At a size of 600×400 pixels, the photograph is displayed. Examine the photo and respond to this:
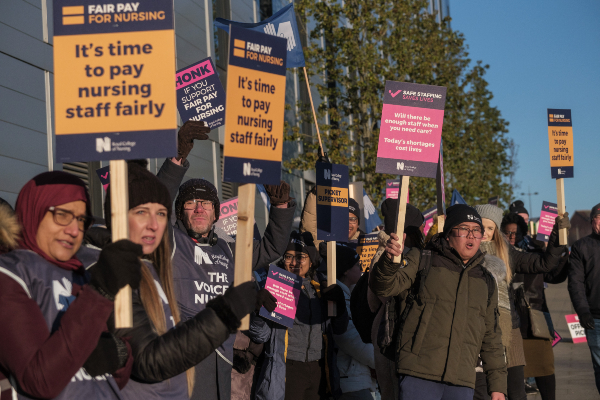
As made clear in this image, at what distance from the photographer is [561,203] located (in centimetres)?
681

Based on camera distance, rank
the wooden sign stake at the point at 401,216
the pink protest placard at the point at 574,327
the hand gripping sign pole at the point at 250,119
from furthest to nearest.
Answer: the pink protest placard at the point at 574,327, the wooden sign stake at the point at 401,216, the hand gripping sign pole at the point at 250,119

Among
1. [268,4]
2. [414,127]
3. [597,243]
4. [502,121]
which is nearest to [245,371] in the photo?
[414,127]

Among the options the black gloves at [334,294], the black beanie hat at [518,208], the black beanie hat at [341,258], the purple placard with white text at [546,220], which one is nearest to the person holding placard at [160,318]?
the black gloves at [334,294]

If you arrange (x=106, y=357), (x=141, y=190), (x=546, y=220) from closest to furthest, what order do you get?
(x=106, y=357), (x=141, y=190), (x=546, y=220)

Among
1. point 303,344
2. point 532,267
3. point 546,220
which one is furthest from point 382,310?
point 546,220

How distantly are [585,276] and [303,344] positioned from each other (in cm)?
374

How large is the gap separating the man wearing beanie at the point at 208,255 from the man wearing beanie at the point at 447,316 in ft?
2.47

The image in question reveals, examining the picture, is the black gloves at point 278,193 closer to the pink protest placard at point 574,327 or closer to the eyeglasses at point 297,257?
the eyeglasses at point 297,257

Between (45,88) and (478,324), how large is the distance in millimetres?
6463

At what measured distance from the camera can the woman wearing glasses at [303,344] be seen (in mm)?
5591

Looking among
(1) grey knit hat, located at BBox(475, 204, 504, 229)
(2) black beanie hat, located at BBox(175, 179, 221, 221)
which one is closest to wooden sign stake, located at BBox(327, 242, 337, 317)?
(2) black beanie hat, located at BBox(175, 179, 221, 221)

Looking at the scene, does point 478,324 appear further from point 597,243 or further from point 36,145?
point 36,145

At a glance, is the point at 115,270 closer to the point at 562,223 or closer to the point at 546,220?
the point at 562,223

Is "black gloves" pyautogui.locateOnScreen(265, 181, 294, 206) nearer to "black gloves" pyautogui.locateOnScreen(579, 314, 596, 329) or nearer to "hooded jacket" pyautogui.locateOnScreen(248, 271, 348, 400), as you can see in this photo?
"hooded jacket" pyautogui.locateOnScreen(248, 271, 348, 400)
